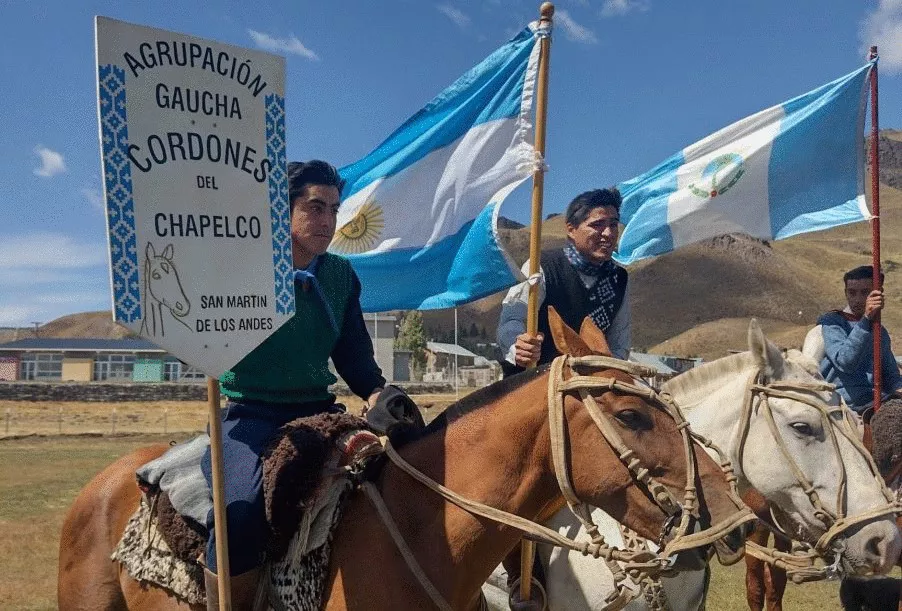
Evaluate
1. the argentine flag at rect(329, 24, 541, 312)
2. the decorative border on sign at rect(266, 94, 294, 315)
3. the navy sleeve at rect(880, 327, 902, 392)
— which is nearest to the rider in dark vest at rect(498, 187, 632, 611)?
the argentine flag at rect(329, 24, 541, 312)

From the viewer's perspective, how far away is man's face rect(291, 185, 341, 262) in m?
3.65

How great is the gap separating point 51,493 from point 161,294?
16.0 m

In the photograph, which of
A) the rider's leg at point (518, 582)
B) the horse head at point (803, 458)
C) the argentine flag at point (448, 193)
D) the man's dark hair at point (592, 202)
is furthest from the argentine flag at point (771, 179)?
the rider's leg at point (518, 582)

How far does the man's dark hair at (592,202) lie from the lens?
4.76 m

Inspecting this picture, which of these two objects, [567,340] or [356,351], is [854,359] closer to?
[567,340]

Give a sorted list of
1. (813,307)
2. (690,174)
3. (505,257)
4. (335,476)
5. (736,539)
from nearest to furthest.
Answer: (736,539), (335,476), (505,257), (690,174), (813,307)

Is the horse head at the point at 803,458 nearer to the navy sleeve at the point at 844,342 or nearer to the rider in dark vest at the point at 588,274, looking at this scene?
the rider in dark vest at the point at 588,274

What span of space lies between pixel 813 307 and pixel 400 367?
75.1 metres

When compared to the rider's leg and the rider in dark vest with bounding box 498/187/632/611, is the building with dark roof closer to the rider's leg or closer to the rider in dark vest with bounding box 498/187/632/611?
the rider in dark vest with bounding box 498/187/632/611

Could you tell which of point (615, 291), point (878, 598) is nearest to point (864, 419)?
point (878, 598)

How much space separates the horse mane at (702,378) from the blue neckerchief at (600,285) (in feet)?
2.00

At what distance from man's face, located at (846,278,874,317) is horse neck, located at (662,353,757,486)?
7.57 feet

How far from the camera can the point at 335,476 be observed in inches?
125

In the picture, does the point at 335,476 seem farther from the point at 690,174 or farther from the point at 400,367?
the point at 400,367
